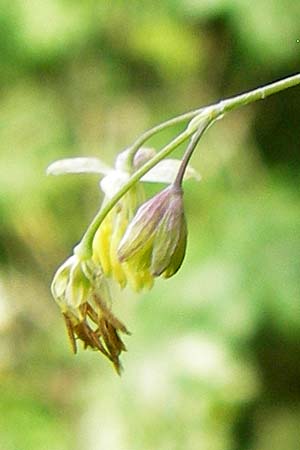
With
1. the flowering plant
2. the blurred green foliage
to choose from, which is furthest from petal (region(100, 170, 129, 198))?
the blurred green foliage

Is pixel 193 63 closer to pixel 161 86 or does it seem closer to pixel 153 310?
pixel 161 86

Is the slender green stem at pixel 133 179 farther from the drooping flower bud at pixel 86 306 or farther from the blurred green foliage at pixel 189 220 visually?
the blurred green foliage at pixel 189 220

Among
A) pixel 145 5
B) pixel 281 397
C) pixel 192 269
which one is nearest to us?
pixel 192 269

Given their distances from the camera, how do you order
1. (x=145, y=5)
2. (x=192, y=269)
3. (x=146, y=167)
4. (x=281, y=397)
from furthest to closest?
(x=281, y=397) < (x=145, y=5) < (x=192, y=269) < (x=146, y=167)

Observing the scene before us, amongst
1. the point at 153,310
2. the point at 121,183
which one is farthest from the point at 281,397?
the point at 121,183

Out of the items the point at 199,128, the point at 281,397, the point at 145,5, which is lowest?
the point at 281,397

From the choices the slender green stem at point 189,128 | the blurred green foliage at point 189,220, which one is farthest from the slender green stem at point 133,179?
the blurred green foliage at point 189,220

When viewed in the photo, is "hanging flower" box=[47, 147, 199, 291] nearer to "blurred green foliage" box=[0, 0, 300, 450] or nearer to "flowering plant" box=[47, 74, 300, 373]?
"flowering plant" box=[47, 74, 300, 373]
